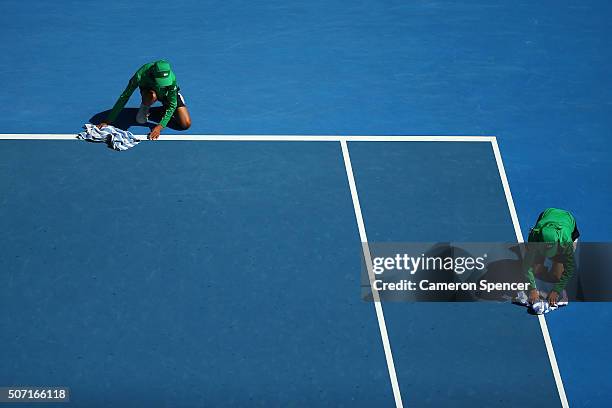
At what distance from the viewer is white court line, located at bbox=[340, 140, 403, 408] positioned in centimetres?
1028

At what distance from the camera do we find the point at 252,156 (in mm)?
13422

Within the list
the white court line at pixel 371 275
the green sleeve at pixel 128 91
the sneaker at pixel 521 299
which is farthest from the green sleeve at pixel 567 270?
the green sleeve at pixel 128 91

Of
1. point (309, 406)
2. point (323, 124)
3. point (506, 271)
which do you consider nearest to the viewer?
point (309, 406)

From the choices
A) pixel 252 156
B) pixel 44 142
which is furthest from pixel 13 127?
pixel 252 156

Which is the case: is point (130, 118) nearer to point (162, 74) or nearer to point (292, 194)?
point (162, 74)

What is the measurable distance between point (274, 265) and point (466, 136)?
404 centimetres

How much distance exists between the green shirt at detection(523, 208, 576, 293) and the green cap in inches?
218

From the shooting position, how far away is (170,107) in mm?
13516

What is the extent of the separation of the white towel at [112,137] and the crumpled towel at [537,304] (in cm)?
585

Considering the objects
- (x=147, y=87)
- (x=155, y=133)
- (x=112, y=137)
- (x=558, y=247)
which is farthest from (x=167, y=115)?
(x=558, y=247)

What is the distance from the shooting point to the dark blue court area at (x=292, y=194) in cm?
1039

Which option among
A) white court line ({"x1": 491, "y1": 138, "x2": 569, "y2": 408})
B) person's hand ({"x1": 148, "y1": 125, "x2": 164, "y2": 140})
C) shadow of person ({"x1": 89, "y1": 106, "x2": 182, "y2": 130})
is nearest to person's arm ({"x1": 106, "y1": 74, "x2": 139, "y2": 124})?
shadow of person ({"x1": 89, "y1": 106, "x2": 182, "y2": 130})

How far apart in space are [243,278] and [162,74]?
11.4 ft

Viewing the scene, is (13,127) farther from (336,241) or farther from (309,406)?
(309,406)
